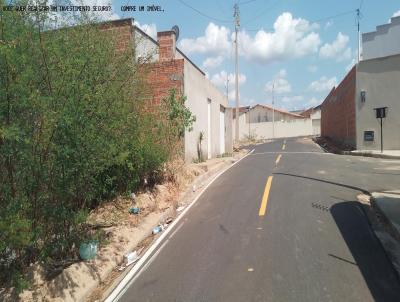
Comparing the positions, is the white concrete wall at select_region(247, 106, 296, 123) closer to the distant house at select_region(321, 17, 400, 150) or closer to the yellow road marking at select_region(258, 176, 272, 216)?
the distant house at select_region(321, 17, 400, 150)

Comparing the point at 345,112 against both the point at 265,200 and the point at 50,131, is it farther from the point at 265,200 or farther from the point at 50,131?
the point at 50,131

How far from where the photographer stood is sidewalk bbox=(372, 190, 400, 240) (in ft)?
28.2

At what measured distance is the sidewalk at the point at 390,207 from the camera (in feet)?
→ 28.2

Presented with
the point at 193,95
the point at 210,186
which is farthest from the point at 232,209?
the point at 193,95

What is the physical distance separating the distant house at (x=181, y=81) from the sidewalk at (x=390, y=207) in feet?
26.5

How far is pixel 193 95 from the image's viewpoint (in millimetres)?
19656

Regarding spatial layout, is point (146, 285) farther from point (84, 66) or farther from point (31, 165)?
point (84, 66)

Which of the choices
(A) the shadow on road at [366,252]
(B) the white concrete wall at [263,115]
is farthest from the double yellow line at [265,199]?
(B) the white concrete wall at [263,115]

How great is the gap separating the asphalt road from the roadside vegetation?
1.67m

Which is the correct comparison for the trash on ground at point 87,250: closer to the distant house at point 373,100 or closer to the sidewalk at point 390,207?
the sidewalk at point 390,207

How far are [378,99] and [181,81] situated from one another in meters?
15.4

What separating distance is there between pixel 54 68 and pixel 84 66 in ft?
1.66

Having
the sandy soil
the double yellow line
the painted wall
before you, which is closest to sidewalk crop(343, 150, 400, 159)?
the painted wall

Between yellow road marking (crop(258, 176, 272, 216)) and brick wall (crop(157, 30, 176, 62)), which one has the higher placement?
brick wall (crop(157, 30, 176, 62))
